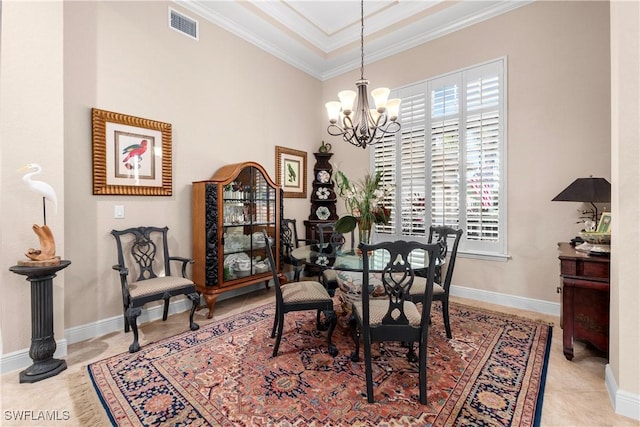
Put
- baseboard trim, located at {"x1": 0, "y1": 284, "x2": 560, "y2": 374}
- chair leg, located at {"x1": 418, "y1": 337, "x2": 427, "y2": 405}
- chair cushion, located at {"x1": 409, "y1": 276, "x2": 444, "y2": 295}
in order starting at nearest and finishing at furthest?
chair leg, located at {"x1": 418, "y1": 337, "x2": 427, "y2": 405}
baseboard trim, located at {"x1": 0, "y1": 284, "x2": 560, "y2": 374}
chair cushion, located at {"x1": 409, "y1": 276, "x2": 444, "y2": 295}

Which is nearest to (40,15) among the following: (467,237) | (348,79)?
(348,79)

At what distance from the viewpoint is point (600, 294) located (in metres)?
2.17

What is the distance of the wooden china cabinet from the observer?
3.24m

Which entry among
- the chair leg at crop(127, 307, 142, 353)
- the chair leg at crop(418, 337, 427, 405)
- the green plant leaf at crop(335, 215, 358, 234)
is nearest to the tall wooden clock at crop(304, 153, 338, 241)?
the green plant leaf at crop(335, 215, 358, 234)

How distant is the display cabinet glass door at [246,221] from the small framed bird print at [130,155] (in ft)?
2.32

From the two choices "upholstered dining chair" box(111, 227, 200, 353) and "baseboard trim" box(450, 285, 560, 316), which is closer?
"upholstered dining chair" box(111, 227, 200, 353)

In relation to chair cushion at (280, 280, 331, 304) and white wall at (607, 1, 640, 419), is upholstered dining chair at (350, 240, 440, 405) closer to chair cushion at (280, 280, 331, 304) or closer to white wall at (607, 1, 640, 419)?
chair cushion at (280, 280, 331, 304)

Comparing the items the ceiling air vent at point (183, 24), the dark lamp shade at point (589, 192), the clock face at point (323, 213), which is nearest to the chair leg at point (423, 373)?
the dark lamp shade at point (589, 192)

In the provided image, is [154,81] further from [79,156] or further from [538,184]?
[538,184]

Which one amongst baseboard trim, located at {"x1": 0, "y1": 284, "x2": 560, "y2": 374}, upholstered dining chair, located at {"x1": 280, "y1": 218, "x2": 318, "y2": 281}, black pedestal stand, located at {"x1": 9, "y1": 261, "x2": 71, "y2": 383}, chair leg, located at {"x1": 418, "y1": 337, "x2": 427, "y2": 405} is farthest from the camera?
upholstered dining chair, located at {"x1": 280, "y1": 218, "x2": 318, "y2": 281}

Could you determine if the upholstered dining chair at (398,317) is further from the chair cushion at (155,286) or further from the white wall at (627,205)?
the chair cushion at (155,286)

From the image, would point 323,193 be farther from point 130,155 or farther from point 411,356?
point 411,356

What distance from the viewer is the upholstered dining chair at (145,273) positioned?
2.54m

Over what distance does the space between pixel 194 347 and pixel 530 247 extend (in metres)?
3.67
